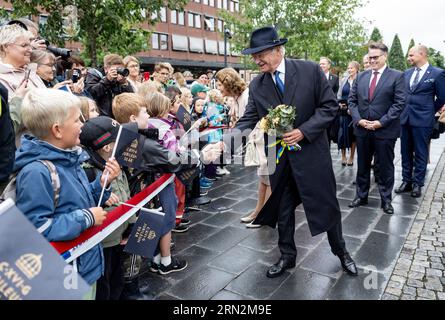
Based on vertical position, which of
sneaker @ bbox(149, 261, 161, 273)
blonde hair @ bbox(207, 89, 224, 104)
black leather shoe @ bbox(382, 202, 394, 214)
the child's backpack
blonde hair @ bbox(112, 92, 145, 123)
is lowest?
sneaker @ bbox(149, 261, 161, 273)

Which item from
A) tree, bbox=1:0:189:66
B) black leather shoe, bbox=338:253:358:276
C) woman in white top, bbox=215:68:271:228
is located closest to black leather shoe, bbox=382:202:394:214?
woman in white top, bbox=215:68:271:228

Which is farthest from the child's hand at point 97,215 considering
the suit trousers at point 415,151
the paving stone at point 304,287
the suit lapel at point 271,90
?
the suit trousers at point 415,151

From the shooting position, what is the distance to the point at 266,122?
3.26 metres

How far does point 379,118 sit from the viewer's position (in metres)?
5.12

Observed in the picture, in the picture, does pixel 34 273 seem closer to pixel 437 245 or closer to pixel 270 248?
pixel 270 248

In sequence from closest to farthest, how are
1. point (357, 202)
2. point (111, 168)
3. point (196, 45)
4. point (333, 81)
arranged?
point (111, 168) < point (357, 202) < point (333, 81) < point (196, 45)

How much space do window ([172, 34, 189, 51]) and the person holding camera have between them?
132 ft

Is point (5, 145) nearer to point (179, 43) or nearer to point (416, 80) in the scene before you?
point (416, 80)

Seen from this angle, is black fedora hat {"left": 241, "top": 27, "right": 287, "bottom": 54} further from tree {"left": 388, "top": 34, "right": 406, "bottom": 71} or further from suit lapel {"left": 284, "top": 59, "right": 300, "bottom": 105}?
tree {"left": 388, "top": 34, "right": 406, "bottom": 71}

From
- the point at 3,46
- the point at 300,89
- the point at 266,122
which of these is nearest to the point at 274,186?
the point at 266,122

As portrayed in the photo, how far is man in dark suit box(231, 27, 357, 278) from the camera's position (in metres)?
3.26

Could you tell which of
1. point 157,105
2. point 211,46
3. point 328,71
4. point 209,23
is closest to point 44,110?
point 157,105

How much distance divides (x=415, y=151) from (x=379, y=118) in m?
1.52

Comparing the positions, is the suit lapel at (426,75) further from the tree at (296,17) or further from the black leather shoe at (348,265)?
the tree at (296,17)
